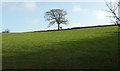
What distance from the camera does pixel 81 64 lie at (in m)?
14.5

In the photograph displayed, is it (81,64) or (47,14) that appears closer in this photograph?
(81,64)

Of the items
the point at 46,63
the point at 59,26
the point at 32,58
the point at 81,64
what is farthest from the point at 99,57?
the point at 59,26

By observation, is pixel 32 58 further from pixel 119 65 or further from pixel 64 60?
pixel 119 65

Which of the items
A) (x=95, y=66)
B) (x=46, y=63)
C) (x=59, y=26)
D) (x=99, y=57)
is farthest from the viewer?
(x=59, y=26)

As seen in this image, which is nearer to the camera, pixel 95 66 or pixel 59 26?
pixel 95 66

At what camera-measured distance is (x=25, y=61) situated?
52.6 feet

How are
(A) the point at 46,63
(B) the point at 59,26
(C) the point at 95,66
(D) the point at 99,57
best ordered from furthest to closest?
(B) the point at 59,26 → (D) the point at 99,57 → (A) the point at 46,63 → (C) the point at 95,66

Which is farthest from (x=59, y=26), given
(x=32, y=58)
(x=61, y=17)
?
(x=32, y=58)

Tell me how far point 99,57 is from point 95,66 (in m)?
2.87

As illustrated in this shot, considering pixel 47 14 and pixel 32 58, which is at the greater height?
pixel 47 14

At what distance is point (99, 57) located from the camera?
1659 centimetres

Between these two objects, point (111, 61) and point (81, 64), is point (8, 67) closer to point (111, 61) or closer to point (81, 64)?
point (81, 64)

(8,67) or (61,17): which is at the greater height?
(61,17)

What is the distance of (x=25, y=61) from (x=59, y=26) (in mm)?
52371
